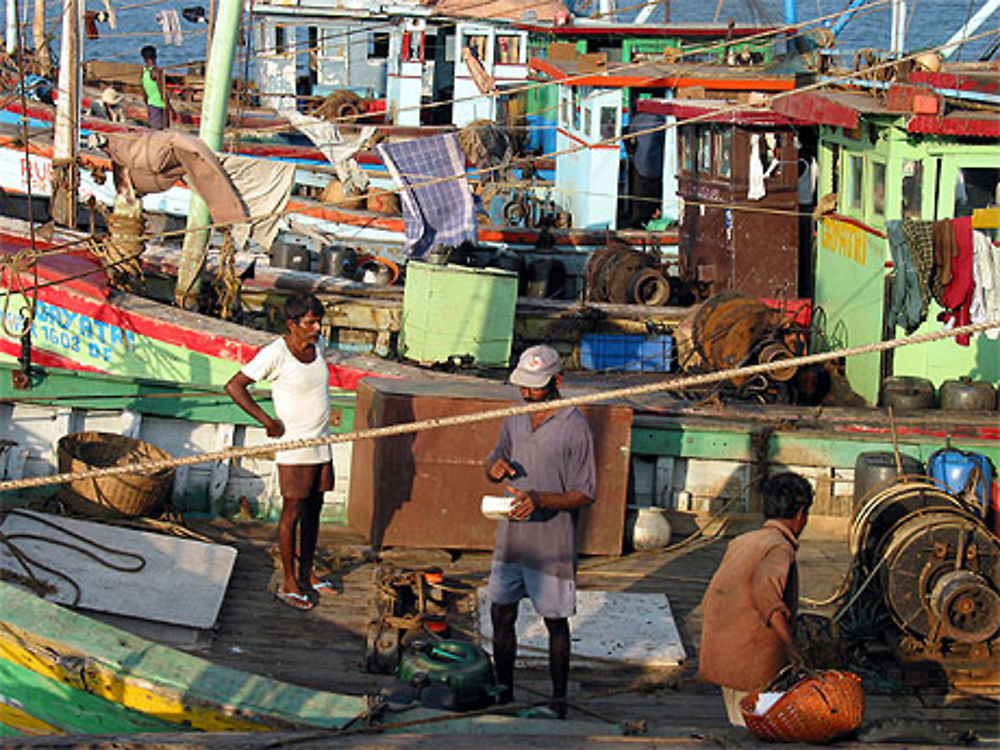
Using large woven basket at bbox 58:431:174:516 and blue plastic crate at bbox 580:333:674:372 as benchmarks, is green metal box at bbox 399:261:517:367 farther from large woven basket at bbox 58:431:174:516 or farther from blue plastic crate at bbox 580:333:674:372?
large woven basket at bbox 58:431:174:516

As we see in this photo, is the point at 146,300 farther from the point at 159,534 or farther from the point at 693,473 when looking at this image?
the point at 693,473

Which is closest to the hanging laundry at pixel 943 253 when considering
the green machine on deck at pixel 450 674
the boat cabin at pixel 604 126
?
the green machine on deck at pixel 450 674

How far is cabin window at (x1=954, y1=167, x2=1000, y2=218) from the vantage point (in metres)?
10.3

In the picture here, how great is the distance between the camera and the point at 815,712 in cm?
517

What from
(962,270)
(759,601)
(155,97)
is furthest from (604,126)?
(759,601)

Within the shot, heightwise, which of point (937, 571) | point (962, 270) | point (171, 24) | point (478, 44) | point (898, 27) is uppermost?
point (171, 24)

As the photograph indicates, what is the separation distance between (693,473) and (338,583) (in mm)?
2563

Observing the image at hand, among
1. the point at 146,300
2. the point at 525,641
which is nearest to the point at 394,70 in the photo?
the point at 146,300

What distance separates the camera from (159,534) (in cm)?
818

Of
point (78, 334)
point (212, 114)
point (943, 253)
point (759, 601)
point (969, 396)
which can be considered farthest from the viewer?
point (78, 334)

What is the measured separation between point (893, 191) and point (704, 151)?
5.11m

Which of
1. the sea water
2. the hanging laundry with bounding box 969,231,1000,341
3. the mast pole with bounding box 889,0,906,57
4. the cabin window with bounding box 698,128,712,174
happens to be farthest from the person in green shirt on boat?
the sea water

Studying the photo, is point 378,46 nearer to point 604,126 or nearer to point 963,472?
point 604,126

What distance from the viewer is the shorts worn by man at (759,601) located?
5395 mm
